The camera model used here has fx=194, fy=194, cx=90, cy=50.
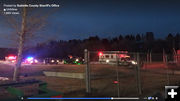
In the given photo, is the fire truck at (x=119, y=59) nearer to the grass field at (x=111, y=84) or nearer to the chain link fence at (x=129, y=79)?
the chain link fence at (x=129, y=79)

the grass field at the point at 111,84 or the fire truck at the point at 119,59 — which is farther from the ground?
the fire truck at the point at 119,59

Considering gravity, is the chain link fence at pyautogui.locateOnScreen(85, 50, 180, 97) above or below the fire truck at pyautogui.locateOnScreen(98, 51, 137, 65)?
below

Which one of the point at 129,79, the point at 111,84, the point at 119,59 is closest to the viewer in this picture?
the point at 111,84

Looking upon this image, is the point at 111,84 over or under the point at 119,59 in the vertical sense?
under

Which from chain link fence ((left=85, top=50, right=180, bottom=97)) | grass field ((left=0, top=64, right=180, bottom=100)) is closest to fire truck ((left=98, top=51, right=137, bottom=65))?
chain link fence ((left=85, top=50, right=180, bottom=97))

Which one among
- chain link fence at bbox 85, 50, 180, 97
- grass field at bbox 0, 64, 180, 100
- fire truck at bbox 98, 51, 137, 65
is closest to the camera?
chain link fence at bbox 85, 50, 180, 97

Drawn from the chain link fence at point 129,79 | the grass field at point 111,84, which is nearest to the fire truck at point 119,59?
the chain link fence at point 129,79

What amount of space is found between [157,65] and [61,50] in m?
68.1

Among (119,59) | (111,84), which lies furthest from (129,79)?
(119,59)

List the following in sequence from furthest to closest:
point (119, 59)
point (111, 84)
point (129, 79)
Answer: point (119, 59)
point (129, 79)
point (111, 84)

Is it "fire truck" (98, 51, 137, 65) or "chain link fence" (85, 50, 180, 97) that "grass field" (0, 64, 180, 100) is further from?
"fire truck" (98, 51, 137, 65)

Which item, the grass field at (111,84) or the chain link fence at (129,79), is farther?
the grass field at (111,84)

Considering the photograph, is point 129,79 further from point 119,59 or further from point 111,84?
point 119,59

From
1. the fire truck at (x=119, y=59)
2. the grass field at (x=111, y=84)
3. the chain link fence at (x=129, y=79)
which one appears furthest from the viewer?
the fire truck at (x=119, y=59)
